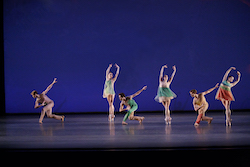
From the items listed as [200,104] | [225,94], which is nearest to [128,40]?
[200,104]

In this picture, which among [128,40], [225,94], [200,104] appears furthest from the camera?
[128,40]

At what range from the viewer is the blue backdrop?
31.3 ft

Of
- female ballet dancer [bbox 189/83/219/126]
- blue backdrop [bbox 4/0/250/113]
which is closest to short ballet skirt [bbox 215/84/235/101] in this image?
female ballet dancer [bbox 189/83/219/126]

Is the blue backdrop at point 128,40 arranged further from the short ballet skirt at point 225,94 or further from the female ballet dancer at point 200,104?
the short ballet skirt at point 225,94

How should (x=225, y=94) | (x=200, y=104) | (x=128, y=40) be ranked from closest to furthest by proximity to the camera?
1. (x=225, y=94)
2. (x=200, y=104)
3. (x=128, y=40)

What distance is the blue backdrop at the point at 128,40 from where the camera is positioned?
9.53 meters

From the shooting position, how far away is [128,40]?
957 cm

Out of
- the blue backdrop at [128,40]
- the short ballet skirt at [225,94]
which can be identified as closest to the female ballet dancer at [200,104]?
the short ballet skirt at [225,94]

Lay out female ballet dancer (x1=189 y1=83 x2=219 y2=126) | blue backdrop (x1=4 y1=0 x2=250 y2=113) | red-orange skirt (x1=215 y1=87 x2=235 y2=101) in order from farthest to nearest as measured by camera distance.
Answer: blue backdrop (x1=4 y1=0 x2=250 y2=113) < female ballet dancer (x1=189 y1=83 x2=219 y2=126) < red-orange skirt (x1=215 y1=87 x2=235 y2=101)

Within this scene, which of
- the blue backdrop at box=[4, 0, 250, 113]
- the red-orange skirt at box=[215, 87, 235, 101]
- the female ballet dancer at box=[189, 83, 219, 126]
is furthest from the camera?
the blue backdrop at box=[4, 0, 250, 113]

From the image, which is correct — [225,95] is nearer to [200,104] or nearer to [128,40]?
[200,104]

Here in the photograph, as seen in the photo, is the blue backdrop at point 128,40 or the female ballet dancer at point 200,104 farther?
the blue backdrop at point 128,40

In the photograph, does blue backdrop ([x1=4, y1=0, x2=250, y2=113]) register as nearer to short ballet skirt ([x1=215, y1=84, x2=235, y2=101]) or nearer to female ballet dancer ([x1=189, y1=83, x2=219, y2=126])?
female ballet dancer ([x1=189, y1=83, x2=219, y2=126])

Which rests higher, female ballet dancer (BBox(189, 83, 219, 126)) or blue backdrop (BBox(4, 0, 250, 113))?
blue backdrop (BBox(4, 0, 250, 113))
